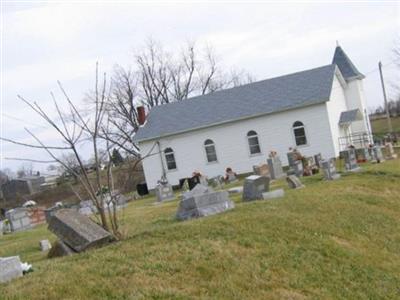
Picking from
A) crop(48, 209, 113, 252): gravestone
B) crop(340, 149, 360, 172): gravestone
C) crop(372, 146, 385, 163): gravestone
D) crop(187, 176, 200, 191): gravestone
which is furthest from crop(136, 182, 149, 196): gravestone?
crop(48, 209, 113, 252): gravestone

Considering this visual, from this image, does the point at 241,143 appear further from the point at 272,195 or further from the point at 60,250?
the point at 60,250

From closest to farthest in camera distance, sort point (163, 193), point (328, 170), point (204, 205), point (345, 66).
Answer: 1. point (204, 205)
2. point (328, 170)
3. point (163, 193)
4. point (345, 66)

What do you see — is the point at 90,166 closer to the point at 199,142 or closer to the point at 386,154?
the point at 386,154

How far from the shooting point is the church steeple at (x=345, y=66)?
36750 millimetres

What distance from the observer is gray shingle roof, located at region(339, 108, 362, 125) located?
32.1m

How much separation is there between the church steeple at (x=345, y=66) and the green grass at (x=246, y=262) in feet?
87.3

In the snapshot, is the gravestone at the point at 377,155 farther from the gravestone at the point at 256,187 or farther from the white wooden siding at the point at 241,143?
the gravestone at the point at 256,187

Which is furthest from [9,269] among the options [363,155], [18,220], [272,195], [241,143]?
[241,143]

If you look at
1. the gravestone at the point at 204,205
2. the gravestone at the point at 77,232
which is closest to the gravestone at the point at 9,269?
the gravestone at the point at 77,232

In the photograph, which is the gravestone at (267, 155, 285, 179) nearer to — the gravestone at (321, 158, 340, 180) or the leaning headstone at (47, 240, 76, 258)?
the gravestone at (321, 158, 340, 180)

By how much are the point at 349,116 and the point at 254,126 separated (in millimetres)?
5998

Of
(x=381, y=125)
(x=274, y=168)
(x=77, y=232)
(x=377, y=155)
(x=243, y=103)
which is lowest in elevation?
(x=377, y=155)

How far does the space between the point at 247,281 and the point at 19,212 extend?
791 inches

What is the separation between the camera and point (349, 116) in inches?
1273
